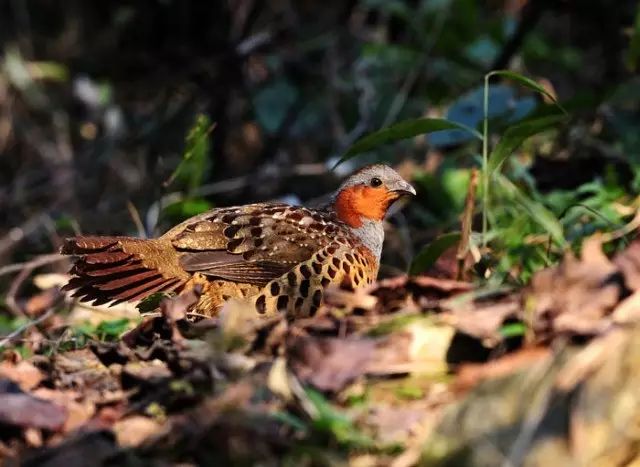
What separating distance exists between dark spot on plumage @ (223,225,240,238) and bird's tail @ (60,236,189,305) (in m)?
0.22

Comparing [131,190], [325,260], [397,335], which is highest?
[397,335]

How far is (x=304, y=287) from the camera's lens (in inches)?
163

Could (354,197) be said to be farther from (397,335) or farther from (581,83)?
(581,83)

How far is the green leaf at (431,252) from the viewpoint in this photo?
3.80m

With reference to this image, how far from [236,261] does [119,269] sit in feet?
1.41

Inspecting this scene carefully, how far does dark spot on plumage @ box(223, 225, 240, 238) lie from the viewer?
431 cm

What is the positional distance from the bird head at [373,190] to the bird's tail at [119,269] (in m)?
0.86

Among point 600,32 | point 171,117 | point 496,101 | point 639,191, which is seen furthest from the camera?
point 171,117

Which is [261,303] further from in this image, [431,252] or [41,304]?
[41,304]

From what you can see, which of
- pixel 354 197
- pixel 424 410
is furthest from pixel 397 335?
pixel 354 197

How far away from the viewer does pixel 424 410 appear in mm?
2398

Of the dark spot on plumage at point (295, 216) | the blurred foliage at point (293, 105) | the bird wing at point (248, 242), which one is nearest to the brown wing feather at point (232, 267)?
the bird wing at point (248, 242)

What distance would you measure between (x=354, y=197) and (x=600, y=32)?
8.78 feet

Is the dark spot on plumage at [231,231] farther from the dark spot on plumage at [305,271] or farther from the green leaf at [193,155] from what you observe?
the green leaf at [193,155]
